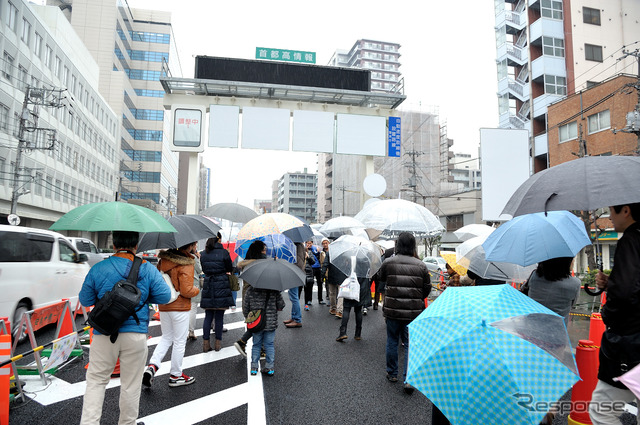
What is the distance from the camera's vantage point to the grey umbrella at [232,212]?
28.3 feet

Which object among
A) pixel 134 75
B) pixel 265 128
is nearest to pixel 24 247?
pixel 265 128

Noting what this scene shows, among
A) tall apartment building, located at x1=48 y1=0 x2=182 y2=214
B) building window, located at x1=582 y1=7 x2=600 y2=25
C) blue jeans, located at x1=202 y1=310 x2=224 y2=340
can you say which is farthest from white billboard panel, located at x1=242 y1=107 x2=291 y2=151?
tall apartment building, located at x1=48 y1=0 x2=182 y2=214

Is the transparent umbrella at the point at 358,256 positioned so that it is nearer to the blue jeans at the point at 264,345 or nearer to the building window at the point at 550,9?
the blue jeans at the point at 264,345

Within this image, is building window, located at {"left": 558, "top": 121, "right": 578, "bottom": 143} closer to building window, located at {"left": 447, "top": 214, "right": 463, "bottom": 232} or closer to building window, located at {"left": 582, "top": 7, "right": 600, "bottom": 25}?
building window, located at {"left": 582, "top": 7, "right": 600, "bottom": 25}

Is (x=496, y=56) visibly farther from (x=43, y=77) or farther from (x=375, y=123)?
(x=43, y=77)

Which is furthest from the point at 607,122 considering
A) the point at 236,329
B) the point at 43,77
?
the point at 43,77

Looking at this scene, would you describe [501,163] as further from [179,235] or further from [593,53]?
[593,53]

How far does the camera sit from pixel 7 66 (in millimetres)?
23250

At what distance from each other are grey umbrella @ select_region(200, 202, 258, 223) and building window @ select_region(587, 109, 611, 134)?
24.0 m

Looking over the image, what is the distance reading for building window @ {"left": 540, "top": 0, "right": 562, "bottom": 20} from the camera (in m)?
32.9

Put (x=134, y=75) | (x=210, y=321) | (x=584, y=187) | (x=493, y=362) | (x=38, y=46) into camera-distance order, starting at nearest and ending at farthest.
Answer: (x=493, y=362), (x=584, y=187), (x=210, y=321), (x=38, y=46), (x=134, y=75)

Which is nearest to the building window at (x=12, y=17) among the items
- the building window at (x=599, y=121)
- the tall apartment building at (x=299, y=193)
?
the building window at (x=599, y=121)

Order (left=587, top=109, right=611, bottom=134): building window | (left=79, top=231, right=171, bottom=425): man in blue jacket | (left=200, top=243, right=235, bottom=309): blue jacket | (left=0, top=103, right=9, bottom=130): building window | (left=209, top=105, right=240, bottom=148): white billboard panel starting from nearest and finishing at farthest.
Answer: (left=79, top=231, right=171, bottom=425): man in blue jacket → (left=200, top=243, right=235, bottom=309): blue jacket → (left=209, top=105, right=240, bottom=148): white billboard panel → (left=0, top=103, right=9, bottom=130): building window → (left=587, top=109, right=611, bottom=134): building window

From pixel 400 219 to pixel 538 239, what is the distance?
3.44 metres
